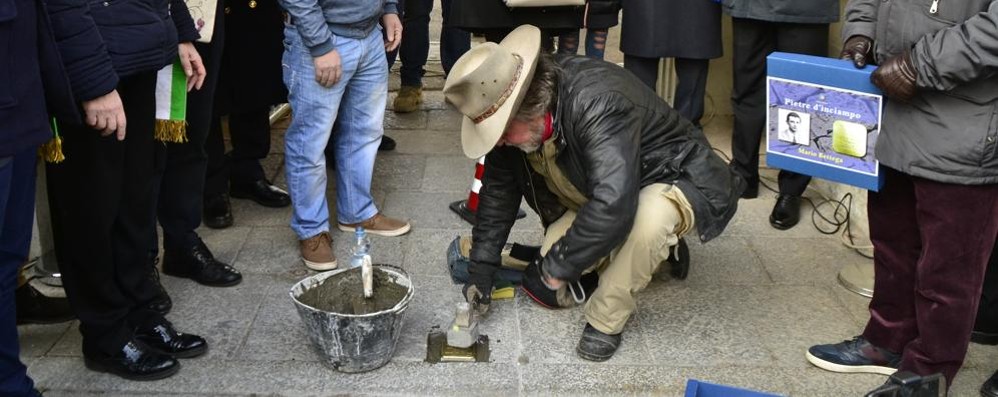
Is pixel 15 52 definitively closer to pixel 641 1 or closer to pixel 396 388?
pixel 396 388

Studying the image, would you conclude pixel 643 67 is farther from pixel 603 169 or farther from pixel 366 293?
pixel 366 293

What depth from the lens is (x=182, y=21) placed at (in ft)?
11.7

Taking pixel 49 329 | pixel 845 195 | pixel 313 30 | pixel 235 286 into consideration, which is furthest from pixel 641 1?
pixel 49 329

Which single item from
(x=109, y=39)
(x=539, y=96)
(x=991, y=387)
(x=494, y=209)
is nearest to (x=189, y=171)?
(x=109, y=39)

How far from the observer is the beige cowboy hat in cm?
326

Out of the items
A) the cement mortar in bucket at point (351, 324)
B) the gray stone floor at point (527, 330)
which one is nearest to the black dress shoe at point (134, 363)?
the gray stone floor at point (527, 330)

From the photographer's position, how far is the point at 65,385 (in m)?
3.39

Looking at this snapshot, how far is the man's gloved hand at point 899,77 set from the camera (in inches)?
120

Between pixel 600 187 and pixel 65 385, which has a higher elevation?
pixel 600 187

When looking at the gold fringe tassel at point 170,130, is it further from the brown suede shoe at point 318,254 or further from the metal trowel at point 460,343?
the metal trowel at point 460,343

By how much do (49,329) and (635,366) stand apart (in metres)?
2.09

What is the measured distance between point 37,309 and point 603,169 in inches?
82.5

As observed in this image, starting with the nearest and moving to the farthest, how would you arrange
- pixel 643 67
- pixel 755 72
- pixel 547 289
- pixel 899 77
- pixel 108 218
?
pixel 899 77 → pixel 108 218 → pixel 547 289 → pixel 755 72 → pixel 643 67

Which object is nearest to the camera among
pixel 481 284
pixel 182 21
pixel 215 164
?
pixel 182 21
